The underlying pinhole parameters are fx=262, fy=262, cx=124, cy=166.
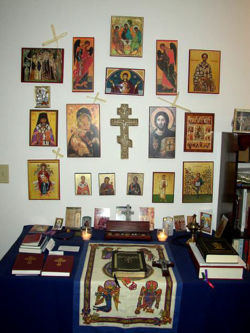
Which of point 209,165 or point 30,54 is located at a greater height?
point 30,54

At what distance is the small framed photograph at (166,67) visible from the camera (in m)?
2.21

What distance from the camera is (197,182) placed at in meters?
2.38

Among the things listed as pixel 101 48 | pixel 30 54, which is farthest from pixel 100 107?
pixel 30 54

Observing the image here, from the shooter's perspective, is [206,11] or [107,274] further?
Result: [206,11]

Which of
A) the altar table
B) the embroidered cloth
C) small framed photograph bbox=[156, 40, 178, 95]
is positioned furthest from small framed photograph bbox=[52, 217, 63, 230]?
small framed photograph bbox=[156, 40, 178, 95]

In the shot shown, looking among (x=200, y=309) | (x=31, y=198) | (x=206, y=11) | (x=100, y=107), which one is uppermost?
(x=206, y=11)

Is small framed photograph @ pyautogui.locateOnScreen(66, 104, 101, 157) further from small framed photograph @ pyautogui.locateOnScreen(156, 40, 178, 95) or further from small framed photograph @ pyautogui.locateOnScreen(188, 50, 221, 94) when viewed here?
small framed photograph @ pyautogui.locateOnScreen(188, 50, 221, 94)

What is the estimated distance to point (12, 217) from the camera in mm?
2379

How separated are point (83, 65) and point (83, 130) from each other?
54cm

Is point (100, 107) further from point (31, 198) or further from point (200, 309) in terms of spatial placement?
point (200, 309)

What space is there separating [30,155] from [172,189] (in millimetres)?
1301

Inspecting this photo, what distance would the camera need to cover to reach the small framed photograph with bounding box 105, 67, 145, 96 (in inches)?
87.4

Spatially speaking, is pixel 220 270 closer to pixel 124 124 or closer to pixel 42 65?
pixel 124 124

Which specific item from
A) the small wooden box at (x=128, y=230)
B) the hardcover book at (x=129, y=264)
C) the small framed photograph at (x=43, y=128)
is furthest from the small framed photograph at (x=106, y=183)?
the hardcover book at (x=129, y=264)
